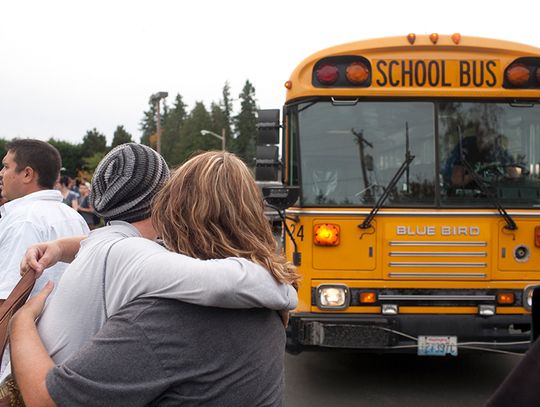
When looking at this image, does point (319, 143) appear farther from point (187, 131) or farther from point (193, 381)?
point (187, 131)

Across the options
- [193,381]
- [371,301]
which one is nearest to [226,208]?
[193,381]

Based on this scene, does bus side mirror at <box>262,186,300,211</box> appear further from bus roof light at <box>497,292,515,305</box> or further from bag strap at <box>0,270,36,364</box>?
bag strap at <box>0,270,36,364</box>

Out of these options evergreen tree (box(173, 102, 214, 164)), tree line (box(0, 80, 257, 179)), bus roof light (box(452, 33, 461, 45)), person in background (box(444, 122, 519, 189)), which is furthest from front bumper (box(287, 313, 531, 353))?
evergreen tree (box(173, 102, 214, 164))

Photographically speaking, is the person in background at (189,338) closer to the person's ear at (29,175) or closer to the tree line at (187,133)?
the person's ear at (29,175)

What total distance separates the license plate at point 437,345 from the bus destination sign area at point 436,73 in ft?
7.03

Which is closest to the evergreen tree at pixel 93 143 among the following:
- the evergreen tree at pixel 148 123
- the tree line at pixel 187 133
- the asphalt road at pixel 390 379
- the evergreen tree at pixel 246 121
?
the tree line at pixel 187 133

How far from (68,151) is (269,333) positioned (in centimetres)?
7277

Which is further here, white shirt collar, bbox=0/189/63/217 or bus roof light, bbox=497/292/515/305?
bus roof light, bbox=497/292/515/305

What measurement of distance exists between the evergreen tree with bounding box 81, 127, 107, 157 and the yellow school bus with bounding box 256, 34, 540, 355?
69.2 meters

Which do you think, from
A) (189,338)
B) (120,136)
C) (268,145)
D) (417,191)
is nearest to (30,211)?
(189,338)

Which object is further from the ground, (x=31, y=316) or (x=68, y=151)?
(x=68, y=151)

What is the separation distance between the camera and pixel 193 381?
1.61m

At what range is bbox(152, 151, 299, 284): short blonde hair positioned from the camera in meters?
1.77

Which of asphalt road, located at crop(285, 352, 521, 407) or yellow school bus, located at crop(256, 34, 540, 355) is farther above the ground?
yellow school bus, located at crop(256, 34, 540, 355)
